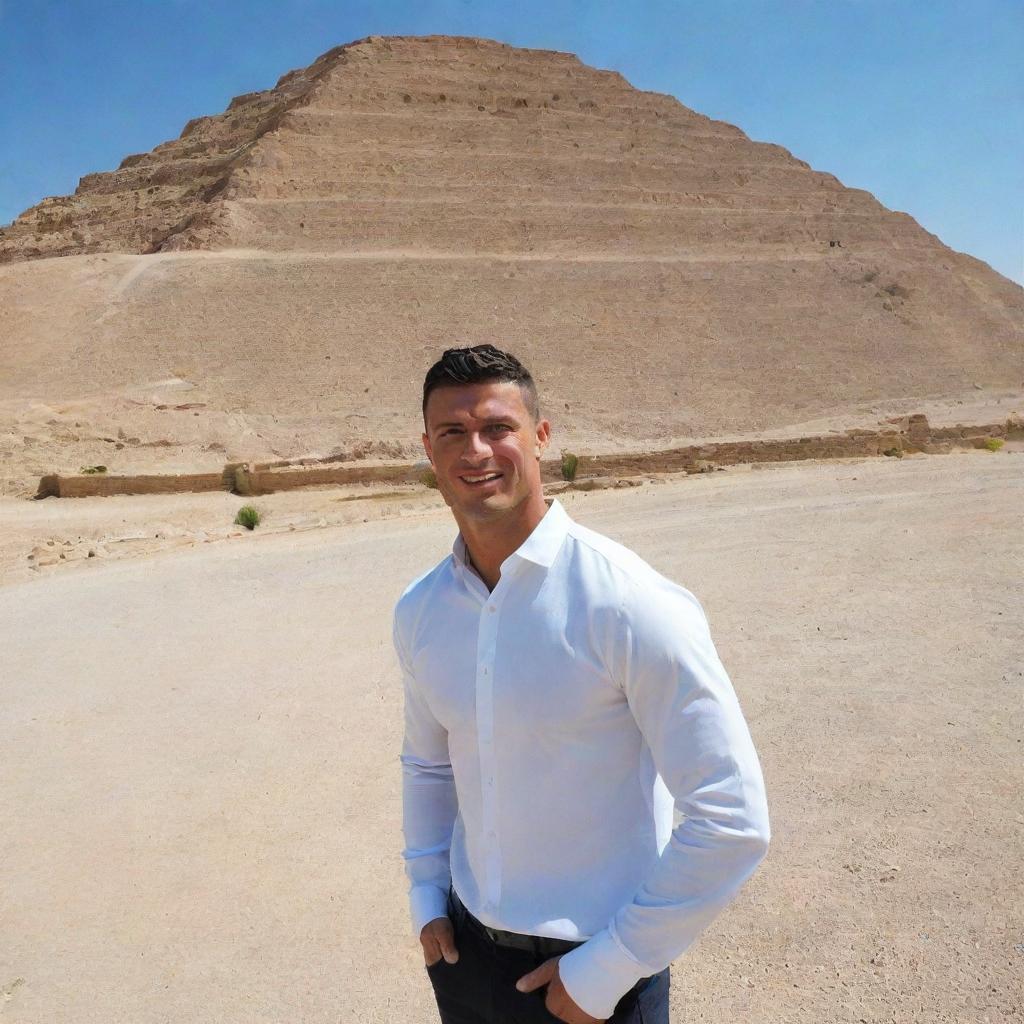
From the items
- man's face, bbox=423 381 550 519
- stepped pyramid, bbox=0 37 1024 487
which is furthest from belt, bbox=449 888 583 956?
stepped pyramid, bbox=0 37 1024 487

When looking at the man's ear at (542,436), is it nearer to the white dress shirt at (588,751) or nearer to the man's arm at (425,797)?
the white dress shirt at (588,751)

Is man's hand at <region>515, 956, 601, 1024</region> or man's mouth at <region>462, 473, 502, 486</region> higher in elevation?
man's mouth at <region>462, 473, 502, 486</region>

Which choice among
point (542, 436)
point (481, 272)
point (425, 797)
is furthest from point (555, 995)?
point (481, 272)

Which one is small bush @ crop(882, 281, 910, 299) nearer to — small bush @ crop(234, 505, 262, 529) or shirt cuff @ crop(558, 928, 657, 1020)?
small bush @ crop(234, 505, 262, 529)

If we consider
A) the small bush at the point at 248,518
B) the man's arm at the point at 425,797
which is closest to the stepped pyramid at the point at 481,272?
the small bush at the point at 248,518

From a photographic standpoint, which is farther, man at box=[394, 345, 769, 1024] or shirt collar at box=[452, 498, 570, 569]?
shirt collar at box=[452, 498, 570, 569]

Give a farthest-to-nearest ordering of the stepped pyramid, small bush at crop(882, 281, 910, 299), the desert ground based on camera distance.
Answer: small bush at crop(882, 281, 910, 299), the stepped pyramid, the desert ground

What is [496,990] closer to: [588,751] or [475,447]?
[588,751]

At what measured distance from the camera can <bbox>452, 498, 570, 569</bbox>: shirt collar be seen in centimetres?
164

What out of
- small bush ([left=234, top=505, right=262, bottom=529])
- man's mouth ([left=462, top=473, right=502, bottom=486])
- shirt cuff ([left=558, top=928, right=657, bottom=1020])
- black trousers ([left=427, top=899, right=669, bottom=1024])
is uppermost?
man's mouth ([left=462, top=473, right=502, bottom=486])

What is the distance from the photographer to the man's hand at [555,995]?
156 centimetres

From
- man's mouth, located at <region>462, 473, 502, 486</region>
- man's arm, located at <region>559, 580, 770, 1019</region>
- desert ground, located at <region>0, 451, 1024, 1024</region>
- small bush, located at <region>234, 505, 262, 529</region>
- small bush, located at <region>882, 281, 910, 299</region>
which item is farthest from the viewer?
small bush, located at <region>882, 281, 910, 299</region>

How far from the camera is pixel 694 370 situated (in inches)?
1304

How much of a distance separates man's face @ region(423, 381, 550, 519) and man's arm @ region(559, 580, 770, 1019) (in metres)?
0.35
